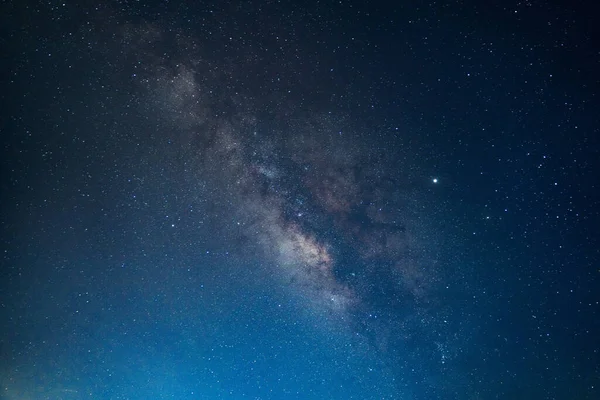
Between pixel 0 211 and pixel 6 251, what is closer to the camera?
pixel 0 211

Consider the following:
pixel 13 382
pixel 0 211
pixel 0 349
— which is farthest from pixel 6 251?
pixel 13 382

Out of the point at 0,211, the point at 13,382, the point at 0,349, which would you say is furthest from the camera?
the point at 13,382

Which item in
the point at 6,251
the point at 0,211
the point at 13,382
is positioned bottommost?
the point at 13,382

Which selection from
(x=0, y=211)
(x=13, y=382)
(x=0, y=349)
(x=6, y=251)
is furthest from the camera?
(x=13, y=382)

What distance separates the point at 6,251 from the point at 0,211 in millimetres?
956

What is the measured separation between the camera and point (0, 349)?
283 inches

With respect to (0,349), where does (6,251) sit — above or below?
above

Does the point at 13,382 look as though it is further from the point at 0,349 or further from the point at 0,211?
the point at 0,211

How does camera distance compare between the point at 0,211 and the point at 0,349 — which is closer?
the point at 0,211

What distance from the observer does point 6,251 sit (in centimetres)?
637

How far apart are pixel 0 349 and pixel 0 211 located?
3651mm

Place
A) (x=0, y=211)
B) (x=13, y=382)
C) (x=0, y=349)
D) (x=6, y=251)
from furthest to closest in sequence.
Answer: (x=13, y=382)
(x=0, y=349)
(x=6, y=251)
(x=0, y=211)

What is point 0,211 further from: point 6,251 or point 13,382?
point 13,382

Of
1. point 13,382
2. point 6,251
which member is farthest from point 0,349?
point 6,251
